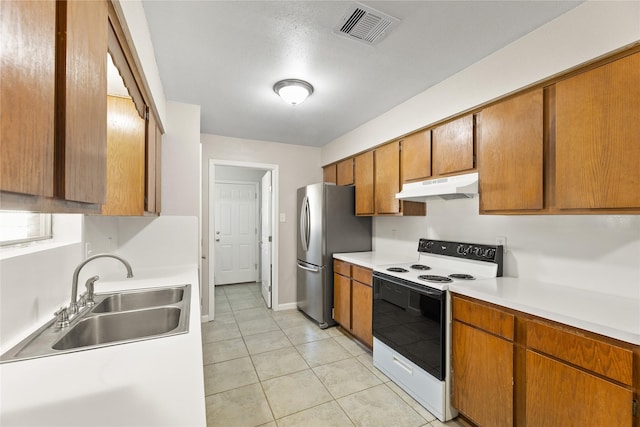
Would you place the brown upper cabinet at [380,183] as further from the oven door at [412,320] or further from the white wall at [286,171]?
the white wall at [286,171]

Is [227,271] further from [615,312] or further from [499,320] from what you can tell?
[615,312]

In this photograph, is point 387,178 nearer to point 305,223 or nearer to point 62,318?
point 305,223

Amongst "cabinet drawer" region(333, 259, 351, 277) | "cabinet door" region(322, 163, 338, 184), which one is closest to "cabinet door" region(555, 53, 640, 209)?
"cabinet drawer" region(333, 259, 351, 277)

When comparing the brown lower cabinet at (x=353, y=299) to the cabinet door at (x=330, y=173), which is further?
the cabinet door at (x=330, y=173)

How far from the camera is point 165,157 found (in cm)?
259

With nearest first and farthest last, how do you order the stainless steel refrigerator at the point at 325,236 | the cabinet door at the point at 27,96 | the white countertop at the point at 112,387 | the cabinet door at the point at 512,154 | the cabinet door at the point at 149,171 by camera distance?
the cabinet door at the point at 27,96
the white countertop at the point at 112,387
the cabinet door at the point at 512,154
the cabinet door at the point at 149,171
the stainless steel refrigerator at the point at 325,236

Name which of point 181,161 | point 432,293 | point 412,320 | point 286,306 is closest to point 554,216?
point 432,293

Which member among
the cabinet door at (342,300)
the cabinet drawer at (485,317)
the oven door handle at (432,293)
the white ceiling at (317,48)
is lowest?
the cabinet door at (342,300)

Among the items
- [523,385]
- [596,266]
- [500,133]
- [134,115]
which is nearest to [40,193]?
[134,115]

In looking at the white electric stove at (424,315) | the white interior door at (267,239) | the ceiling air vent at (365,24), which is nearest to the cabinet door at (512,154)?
the white electric stove at (424,315)

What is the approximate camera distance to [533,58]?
64.1 inches

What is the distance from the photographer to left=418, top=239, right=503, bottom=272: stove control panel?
2061 millimetres

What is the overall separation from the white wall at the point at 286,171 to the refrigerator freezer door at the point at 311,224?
0.23m

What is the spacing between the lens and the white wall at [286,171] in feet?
12.4
